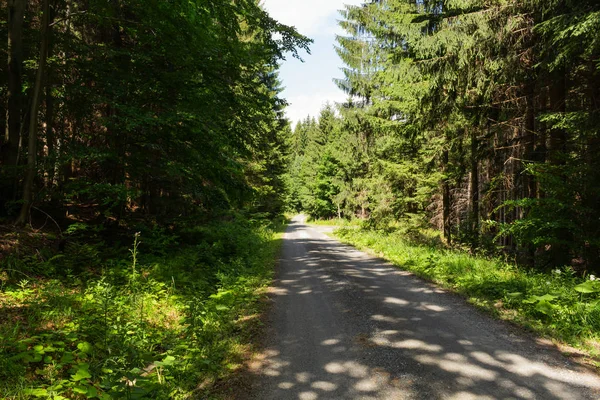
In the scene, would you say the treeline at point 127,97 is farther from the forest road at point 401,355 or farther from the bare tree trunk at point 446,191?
the bare tree trunk at point 446,191

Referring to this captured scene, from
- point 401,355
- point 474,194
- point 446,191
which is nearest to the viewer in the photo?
point 401,355

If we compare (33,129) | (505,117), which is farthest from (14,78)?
(505,117)

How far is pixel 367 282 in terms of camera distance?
8695 millimetres

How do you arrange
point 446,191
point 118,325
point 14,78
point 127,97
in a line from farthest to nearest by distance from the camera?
point 446,191 → point 127,97 → point 14,78 → point 118,325

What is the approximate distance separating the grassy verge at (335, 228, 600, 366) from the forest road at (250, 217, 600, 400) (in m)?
0.53

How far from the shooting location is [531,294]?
639 centimetres

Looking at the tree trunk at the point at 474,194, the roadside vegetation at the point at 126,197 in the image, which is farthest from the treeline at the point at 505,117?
the roadside vegetation at the point at 126,197

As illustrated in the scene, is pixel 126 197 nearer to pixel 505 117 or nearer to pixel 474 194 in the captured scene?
pixel 505 117

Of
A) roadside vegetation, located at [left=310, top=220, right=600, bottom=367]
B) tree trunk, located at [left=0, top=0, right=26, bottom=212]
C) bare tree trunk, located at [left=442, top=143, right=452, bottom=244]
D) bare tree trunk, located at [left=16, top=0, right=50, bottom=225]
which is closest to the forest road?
roadside vegetation, located at [left=310, top=220, right=600, bottom=367]

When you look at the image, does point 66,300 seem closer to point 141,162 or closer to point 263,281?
point 141,162

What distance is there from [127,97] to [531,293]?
1058 cm

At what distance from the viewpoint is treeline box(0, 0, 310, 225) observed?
7.31 m

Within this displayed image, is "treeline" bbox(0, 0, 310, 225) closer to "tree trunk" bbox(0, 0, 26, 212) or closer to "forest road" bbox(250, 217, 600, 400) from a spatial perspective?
"tree trunk" bbox(0, 0, 26, 212)

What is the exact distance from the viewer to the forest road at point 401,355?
351cm
